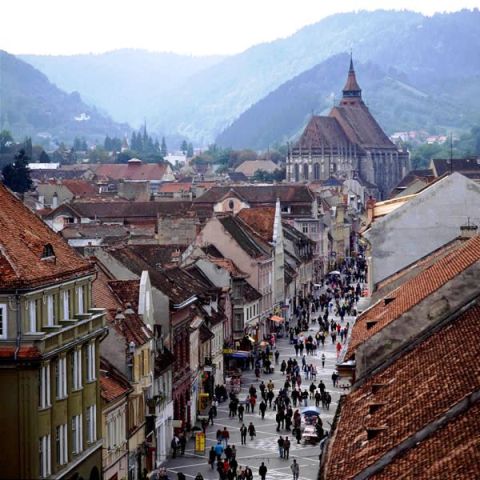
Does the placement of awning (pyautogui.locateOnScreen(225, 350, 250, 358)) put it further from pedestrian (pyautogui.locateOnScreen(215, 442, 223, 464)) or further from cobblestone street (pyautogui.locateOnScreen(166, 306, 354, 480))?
pedestrian (pyautogui.locateOnScreen(215, 442, 223, 464))

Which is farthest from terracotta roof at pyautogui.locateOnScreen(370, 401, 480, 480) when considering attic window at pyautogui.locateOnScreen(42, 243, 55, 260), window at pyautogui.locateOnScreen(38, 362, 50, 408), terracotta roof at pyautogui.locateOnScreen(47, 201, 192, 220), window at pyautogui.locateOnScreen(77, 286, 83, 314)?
terracotta roof at pyautogui.locateOnScreen(47, 201, 192, 220)

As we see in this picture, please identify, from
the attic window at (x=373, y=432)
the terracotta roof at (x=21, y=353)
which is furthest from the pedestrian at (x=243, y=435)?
the attic window at (x=373, y=432)

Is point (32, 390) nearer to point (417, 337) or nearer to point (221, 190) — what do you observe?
point (417, 337)

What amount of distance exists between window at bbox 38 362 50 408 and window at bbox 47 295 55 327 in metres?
1.30

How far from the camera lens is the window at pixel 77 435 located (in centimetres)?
4016

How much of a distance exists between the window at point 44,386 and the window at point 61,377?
0.88 metres

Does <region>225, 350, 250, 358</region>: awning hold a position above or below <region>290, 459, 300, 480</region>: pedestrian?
below

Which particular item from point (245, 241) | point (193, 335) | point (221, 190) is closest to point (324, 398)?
point (193, 335)

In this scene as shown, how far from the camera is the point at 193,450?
6278cm

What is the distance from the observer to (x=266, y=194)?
159m

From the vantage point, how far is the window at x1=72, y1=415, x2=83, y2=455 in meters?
40.2

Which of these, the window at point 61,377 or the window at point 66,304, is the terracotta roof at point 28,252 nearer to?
the window at point 66,304

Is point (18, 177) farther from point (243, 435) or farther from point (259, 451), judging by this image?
point (259, 451)

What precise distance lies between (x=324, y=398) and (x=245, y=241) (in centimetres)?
3429
